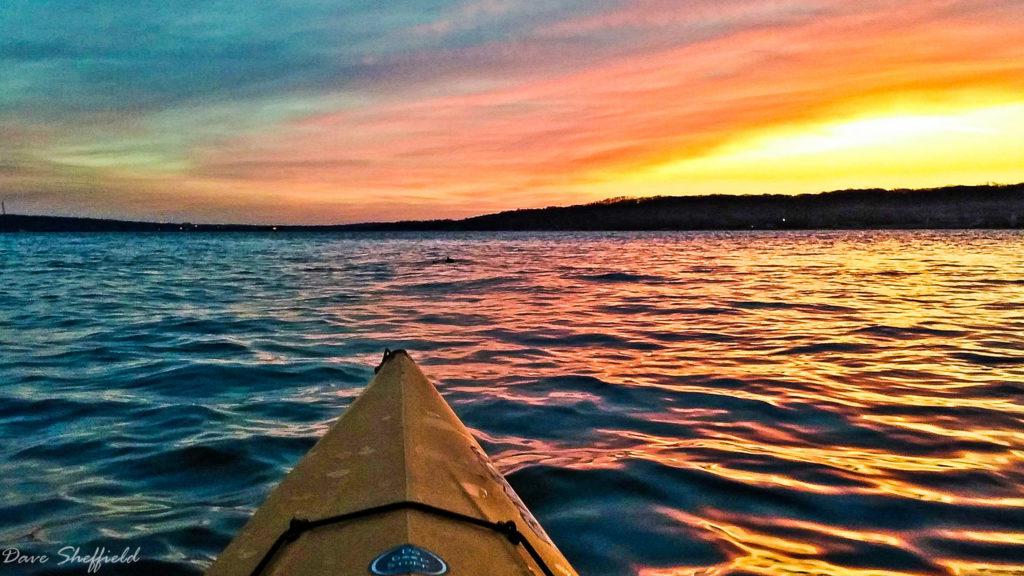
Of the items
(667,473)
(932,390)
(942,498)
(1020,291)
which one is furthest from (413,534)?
(1020,291)

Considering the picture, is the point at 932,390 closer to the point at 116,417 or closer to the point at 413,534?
the point at 413,534

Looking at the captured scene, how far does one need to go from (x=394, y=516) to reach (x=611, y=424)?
441cm

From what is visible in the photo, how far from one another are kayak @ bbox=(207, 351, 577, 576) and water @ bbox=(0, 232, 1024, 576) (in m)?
1.21

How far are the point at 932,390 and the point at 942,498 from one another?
11.1ft

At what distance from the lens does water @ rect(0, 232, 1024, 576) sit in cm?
430

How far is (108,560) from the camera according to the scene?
4059 millimetres
